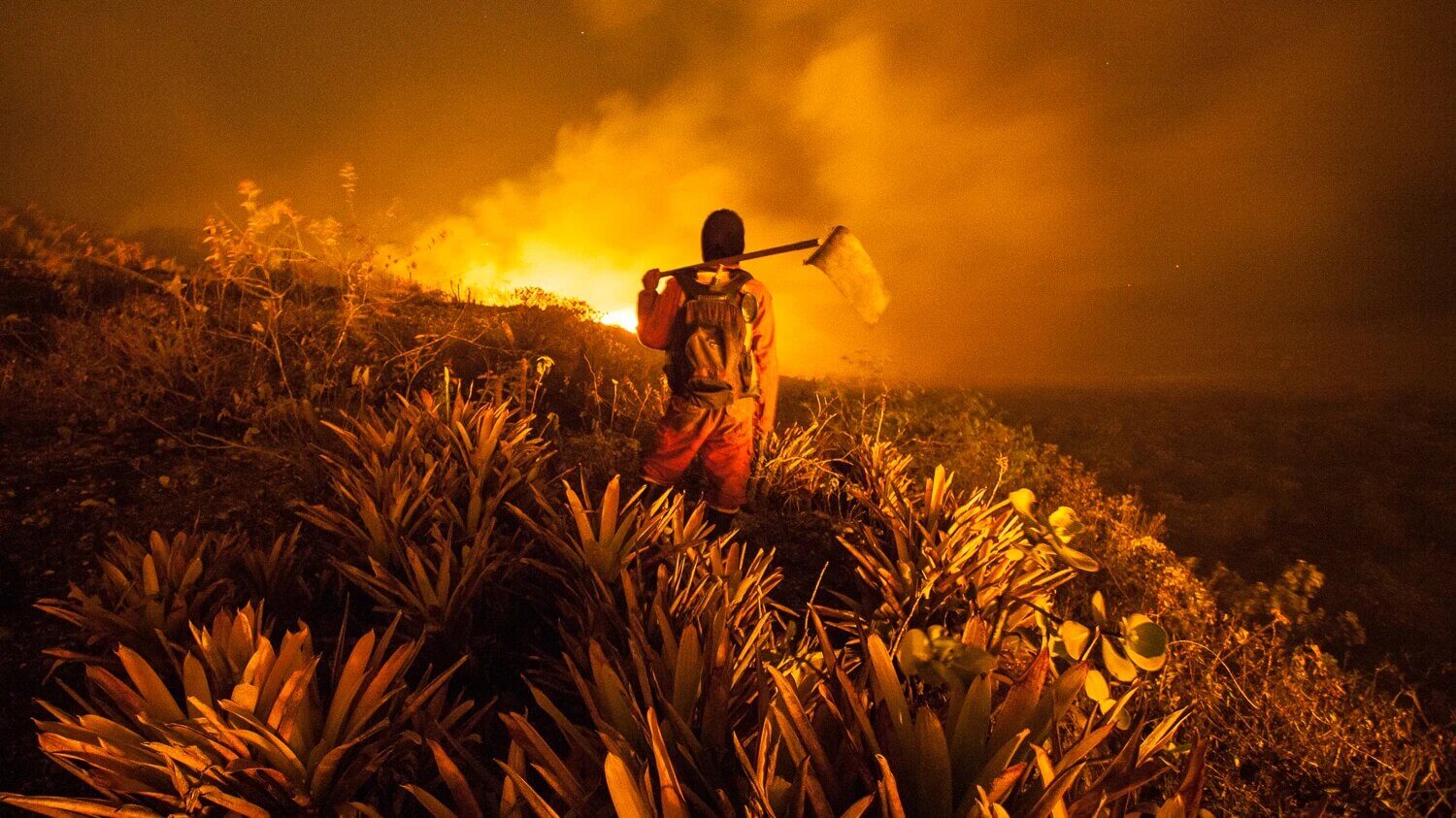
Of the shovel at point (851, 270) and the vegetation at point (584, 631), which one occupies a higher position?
the shovel at point (851, 270)

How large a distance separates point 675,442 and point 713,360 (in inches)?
24.7

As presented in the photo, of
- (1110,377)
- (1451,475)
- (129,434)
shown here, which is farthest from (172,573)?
(1110,377)

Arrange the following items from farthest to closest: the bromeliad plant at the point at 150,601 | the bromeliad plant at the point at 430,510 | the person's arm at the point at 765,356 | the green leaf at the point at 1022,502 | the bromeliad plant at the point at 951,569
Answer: the person's arm at the point at 765,356, the bromeliad plant at the point at 951,569, the bromeliad plant at the point at 430,510, the bromeliad plant at the point at 150,601, the green leaf at the point at 1022,502

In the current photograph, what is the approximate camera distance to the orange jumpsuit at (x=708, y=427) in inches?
135

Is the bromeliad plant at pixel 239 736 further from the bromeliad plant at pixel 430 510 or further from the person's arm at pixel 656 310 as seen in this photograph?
the person's arm at pixel 656 310

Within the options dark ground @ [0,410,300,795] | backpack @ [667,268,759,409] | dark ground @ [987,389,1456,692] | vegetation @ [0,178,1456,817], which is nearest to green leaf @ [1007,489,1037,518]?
vegetation @ [0,178,1456,817]

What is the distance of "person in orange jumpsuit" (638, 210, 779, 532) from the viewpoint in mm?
3293

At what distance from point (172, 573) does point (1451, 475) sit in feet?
44.5

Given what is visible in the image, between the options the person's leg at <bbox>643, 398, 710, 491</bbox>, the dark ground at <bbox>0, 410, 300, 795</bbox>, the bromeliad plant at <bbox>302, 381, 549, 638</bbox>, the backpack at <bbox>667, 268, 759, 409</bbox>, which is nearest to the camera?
the dark ground at <bbox>0, 410, 300, 795</bbox>

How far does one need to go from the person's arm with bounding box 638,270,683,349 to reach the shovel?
0.84 m

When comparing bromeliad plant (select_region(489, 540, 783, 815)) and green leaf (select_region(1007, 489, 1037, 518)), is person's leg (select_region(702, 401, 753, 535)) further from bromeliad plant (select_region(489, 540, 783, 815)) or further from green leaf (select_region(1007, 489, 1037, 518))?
green leaf (select_region(1007, 489, 1037, 518))

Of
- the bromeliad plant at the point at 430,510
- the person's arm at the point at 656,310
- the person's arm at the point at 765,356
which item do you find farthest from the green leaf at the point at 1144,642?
the person's arm at the point at 656,310

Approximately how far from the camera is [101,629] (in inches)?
67.4

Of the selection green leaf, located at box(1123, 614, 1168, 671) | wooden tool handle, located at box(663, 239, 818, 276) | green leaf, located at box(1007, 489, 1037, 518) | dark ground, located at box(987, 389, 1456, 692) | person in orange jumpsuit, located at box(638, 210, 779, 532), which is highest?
wooden tool handle, located at box(663, 239, 818, 276)
